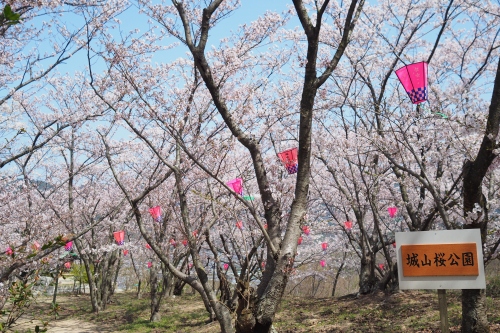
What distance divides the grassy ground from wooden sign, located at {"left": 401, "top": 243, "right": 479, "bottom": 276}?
2737 millimetres

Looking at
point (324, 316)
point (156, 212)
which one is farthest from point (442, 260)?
point (156, 212)

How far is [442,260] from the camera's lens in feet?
12.9

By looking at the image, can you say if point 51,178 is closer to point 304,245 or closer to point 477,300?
point 304,245

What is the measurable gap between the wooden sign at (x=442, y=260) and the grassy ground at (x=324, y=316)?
8.98 ft

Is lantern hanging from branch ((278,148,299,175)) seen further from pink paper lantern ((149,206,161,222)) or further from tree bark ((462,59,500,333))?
tree bark ((462,59,500,333))

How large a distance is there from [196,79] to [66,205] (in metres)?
10.7

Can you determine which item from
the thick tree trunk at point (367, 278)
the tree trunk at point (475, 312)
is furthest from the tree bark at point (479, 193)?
the thick tree trunk at point (367, 278)

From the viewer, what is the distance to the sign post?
12.8 feet

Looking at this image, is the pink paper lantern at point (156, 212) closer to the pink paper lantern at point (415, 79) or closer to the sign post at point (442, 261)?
the pink paper lantern at point (415, 79)

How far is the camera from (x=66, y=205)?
51.7 ft

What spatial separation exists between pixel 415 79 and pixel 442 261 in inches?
99.6

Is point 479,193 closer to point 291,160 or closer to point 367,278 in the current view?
point 291,160

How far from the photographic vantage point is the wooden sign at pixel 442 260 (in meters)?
3.91

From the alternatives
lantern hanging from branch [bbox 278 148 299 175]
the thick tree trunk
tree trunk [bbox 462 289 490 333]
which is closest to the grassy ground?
the thick tree trunk
